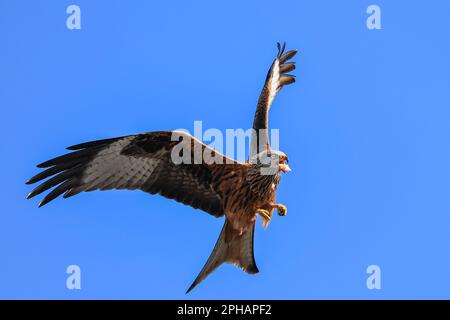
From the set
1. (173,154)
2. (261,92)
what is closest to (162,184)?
(173,154)

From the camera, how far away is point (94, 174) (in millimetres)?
11219

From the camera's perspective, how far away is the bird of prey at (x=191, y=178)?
11.1m

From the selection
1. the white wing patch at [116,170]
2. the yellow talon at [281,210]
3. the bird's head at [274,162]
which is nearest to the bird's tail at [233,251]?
the yellow talon at [281,210]

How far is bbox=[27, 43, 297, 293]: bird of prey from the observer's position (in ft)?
36.4

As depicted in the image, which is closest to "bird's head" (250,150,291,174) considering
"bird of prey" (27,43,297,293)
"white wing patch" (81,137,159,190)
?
"bird of prey" (27,43,297,293)

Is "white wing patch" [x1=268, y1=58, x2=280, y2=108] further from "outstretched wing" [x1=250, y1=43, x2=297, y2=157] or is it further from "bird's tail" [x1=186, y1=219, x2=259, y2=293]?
"bird's tail" [x1=186, y1=219, x2=259, y2=293]

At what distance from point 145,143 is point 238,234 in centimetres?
212

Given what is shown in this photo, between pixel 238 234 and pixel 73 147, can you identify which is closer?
pixel 73 147

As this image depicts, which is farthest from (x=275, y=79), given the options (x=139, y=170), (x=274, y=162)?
(x=139, y=170)

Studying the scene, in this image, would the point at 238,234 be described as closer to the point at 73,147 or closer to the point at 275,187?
the point at 275,187

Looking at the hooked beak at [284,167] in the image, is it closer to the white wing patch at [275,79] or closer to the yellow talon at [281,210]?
the yellow talon at [281,210]

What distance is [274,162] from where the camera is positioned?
11.6 metres

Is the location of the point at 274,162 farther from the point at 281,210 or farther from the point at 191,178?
the point at 191,178

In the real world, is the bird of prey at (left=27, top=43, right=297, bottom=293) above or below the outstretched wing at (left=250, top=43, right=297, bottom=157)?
below
